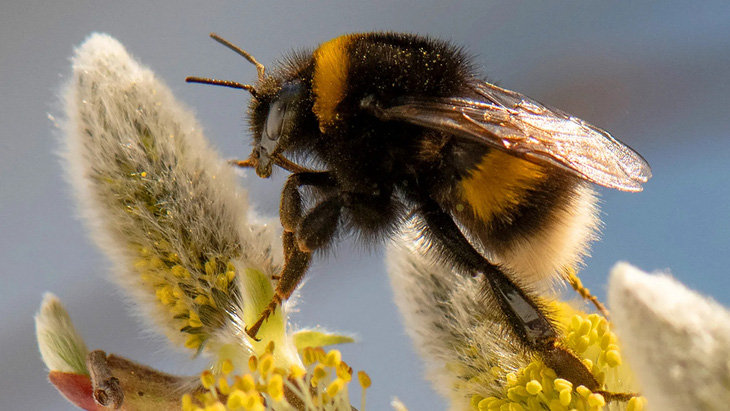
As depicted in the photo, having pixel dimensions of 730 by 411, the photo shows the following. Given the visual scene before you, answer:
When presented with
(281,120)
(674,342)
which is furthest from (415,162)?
(674,342)

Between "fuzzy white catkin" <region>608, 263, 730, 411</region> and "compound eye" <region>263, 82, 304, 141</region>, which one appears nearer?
"fuzzy white catkin" <region>608, 263, 730, 411</region>

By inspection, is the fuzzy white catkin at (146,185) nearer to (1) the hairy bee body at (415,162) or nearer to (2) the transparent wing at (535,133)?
(1) the hairy bee body at (415,162)

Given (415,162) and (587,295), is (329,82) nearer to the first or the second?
(415,162)

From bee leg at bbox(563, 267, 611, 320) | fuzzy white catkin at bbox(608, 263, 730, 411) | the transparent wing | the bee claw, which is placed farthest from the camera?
bee leg at bbox(563, 267, 611, 320)

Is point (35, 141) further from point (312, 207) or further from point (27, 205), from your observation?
point (312, 207)

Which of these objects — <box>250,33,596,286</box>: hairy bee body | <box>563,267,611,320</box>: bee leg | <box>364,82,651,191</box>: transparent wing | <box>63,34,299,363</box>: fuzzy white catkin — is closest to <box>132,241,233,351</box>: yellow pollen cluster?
<box>63,34,299,363</box>: fuzzy white catkin

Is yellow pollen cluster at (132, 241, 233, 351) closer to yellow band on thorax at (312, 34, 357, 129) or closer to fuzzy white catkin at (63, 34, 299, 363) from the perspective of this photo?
fuzzy white catkin at (63, 34, 299, 363)

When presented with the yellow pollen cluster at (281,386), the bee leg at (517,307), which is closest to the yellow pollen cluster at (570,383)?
the bee leg at (517,307)

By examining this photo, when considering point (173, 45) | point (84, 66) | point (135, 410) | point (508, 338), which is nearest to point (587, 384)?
point (508, 338)
